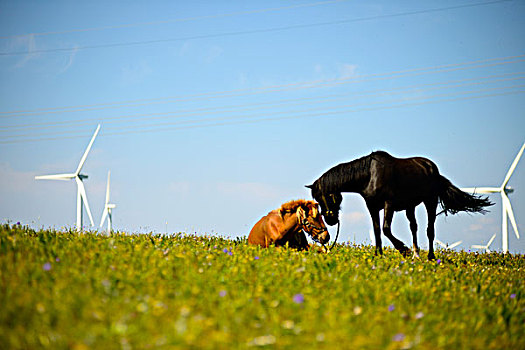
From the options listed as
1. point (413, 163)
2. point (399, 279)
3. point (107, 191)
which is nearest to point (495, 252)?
point (413, 163)

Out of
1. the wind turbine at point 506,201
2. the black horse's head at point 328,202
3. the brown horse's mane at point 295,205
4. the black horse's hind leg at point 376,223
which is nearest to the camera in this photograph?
the brown horse's mane at point 295,205

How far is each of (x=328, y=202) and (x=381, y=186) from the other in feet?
5.26

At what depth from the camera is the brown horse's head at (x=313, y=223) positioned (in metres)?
12.3

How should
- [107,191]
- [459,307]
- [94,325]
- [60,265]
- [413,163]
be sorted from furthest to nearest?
[107,191], [413,163], [459,307], [60,265], [94,325]

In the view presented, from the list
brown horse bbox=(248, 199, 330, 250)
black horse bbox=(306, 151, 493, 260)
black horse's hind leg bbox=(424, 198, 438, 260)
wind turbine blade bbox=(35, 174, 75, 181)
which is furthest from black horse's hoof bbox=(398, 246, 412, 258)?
wind turbine blade bbox=(35, 174, 75, 181)

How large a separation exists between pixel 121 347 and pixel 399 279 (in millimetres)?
6220

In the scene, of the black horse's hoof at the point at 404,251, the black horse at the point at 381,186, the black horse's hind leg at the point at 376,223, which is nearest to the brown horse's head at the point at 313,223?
the black horse at the point at 381,186

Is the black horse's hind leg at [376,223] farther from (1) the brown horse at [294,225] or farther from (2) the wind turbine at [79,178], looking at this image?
(2) the wind turbine at [79,178]

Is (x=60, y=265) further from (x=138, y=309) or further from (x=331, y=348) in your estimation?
(x=331, y=348)

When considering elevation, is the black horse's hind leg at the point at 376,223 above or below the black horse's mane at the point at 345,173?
below

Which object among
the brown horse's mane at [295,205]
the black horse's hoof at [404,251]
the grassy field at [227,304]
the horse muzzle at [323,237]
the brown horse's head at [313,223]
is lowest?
the grassy field at [227,304]

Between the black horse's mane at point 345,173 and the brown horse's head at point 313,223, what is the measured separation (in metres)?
1.93

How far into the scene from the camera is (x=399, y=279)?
9.41 m

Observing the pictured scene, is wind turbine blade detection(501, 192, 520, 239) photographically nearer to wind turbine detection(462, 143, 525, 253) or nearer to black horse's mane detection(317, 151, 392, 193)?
wind turbine detection(462, 143, 525, 253)
